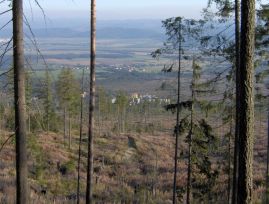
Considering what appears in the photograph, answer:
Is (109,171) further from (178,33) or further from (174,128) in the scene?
(178,33)

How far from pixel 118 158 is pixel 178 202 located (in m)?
24.0

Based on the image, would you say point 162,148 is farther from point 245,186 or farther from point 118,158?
point 245,186

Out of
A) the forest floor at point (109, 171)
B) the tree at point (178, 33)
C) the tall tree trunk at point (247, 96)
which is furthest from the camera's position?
the forest floor at point (109, 171)

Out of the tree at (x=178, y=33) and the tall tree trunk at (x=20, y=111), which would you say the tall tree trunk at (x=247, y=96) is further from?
the tree at (x=178, y=33)

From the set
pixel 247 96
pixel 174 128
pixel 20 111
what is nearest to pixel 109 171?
pixel 174 128

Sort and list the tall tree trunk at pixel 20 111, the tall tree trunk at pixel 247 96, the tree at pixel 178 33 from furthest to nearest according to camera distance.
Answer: the tree at pixel 178 33 → the tall tree trunk at pixel 20 111 → the tall tree trunk at pixel 247 96

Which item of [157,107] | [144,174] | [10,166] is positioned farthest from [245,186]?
[157,107]

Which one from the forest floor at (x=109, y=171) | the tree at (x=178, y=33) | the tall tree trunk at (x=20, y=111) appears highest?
the tree at (x=178, y=33)

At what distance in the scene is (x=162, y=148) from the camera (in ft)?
218

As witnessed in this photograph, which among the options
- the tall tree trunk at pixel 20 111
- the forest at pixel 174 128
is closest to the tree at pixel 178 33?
the forest at pixel 174 128

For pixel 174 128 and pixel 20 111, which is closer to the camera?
pixel 20 111

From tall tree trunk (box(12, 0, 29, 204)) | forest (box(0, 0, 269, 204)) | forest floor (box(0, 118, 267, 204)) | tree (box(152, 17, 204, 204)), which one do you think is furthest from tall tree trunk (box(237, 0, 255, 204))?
tree (box(152, 17, 204, 204))

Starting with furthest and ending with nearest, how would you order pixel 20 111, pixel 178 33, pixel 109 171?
pixel 109 171, pixel 178 33, pixel 20 111

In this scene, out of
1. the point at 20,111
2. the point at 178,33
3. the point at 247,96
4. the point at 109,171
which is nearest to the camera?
the point at 247,96
